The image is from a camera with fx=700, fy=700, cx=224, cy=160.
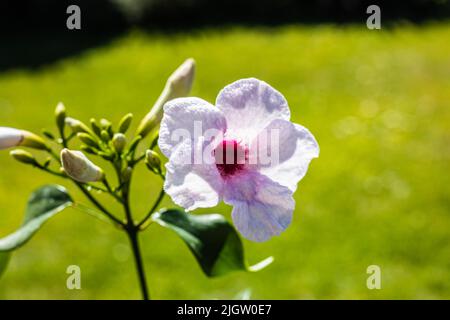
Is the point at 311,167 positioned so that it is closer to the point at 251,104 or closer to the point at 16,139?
the point at 16,139

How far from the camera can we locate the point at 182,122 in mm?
1014

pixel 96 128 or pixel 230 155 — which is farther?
pixel 96 128

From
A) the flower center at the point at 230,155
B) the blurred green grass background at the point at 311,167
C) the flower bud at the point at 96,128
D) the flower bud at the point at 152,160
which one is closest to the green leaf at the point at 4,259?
the flower bud at the point at 96,128

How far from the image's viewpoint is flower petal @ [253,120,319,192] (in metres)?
1.05

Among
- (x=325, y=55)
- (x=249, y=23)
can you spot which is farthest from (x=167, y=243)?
(x=249, y=23)

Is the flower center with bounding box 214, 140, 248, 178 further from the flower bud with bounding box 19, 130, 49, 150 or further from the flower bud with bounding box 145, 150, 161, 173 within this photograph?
the flower bud with bounding box 19, 130, 49, 150

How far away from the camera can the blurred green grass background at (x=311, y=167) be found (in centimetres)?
392

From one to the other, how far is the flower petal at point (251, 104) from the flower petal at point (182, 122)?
34 mm

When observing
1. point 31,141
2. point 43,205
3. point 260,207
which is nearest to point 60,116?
point 31,141

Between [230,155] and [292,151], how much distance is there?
0.12 metres

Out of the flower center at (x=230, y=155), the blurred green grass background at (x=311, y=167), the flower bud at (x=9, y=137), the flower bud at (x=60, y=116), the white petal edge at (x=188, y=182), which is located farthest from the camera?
the blurred green grass background at (x=311, y=167)

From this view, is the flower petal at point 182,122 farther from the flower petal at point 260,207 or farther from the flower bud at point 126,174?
the flower bud at point 126,174

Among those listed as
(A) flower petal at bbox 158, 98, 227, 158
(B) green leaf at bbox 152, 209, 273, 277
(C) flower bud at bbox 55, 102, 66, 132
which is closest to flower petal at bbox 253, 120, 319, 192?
(A) flower petal at bbox 158, 98, 227, 158
